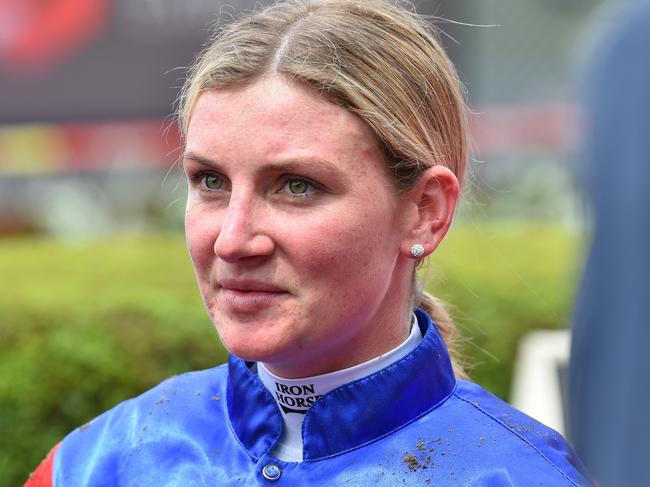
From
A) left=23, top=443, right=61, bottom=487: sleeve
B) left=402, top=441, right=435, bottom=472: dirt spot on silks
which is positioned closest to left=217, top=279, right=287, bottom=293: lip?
left=402, top=441, right=435, bottom=472: dirt spot on silks

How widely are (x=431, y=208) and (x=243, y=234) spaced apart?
0.40m

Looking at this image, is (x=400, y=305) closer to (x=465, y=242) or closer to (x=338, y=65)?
(x=338, y=65)

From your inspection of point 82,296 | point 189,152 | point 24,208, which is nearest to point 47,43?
point 24,208

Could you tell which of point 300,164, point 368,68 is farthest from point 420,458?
point 368,68

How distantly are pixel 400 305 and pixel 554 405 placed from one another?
2.65m

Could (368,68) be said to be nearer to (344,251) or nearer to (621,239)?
(344,251)

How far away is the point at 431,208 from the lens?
2092mm

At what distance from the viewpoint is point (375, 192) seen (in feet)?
6.48

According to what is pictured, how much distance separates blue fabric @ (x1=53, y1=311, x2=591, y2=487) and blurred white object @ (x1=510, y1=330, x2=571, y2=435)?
236 cm

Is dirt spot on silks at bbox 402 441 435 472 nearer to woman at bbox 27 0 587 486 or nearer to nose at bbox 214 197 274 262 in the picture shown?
woman at bbox 27 0 587 486

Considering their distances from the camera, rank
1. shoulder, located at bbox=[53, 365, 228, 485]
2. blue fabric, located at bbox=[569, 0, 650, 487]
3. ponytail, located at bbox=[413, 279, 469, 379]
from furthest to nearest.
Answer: ponytail, located at bbox=[413, 279, 469, 379] < shoulder, located at bbox=[53, 365, 228, 485] < blue fabric, located at bbox=[569, 0, 650, 487]

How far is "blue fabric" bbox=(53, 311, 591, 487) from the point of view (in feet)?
6.47

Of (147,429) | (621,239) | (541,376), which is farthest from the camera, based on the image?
(541,376)

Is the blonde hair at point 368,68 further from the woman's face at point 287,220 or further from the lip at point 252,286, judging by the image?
the lip at point 252,286
